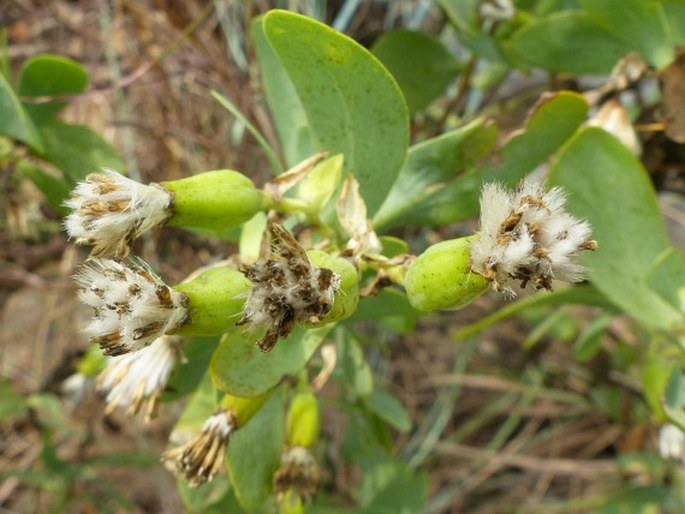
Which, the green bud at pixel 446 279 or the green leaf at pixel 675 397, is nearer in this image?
the green bud at pixel 446 279

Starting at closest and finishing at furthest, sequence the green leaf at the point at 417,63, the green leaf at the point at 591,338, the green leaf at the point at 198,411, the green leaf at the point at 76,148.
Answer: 1. the green leaf at the point at 198,411
2. the green leaf at the point at 76,148
3. the green leaf at the point at 417,63
4. the green leaf at the point at 591,338

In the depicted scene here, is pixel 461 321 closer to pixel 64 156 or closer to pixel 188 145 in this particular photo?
pixel 188 145

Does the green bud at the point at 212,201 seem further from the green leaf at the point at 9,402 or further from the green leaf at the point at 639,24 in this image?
the green leaf at the point at 9,402

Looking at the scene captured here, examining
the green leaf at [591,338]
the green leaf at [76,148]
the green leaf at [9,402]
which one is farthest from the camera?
the green leaf at [9,402]

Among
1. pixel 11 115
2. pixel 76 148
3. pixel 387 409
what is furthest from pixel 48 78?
pixel 387 409

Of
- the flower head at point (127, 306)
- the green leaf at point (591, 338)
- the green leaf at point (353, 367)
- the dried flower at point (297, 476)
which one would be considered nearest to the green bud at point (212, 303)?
the flower head at point (127, 306)

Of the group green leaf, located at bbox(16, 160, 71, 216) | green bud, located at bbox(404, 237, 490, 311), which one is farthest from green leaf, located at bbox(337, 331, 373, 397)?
green leaf, located at bbox(16, 160, 71, 216)

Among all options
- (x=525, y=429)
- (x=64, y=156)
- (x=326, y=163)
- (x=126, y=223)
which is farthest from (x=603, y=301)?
(x=525, y=429)

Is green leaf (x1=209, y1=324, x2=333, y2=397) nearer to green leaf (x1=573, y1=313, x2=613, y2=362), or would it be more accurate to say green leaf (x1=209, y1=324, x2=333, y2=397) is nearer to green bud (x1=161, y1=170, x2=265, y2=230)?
green bud (x1=161, y1=170, x2=265, y2=230)
